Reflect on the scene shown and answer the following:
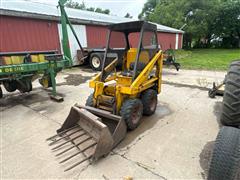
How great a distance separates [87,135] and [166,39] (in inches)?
746

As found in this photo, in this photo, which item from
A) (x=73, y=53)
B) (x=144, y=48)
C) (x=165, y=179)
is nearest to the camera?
(x=165, y=179)

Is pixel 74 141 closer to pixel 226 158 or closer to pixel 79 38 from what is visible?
pixel 226 158

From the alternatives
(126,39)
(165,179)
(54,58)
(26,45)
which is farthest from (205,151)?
(26,45)

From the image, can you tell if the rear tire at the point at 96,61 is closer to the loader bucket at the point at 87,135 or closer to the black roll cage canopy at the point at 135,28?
the black roll cage canopy at the point at 135,28

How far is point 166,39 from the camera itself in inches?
766

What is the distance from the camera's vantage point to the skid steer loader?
2.43 m

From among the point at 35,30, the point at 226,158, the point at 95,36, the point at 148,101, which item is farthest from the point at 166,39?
the point at 226,158

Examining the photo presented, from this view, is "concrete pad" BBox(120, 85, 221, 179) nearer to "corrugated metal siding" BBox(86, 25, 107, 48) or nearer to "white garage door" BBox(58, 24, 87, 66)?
"white garage door" BBox(58, 24, 87, 66)

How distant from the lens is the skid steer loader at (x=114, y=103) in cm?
243

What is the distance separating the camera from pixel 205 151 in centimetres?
243

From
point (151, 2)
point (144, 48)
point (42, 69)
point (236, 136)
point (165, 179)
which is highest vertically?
point (151, 2)

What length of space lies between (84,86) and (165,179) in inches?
184

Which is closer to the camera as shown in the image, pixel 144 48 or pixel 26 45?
pixel 144 48

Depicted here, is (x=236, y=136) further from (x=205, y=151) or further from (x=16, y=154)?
(x=16, y=154)
